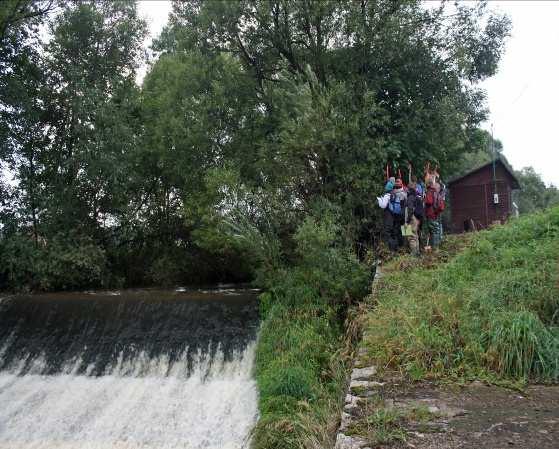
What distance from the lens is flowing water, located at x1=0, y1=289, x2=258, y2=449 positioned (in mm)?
7895

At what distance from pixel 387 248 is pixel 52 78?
40.2 feet

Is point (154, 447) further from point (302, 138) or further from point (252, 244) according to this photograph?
point (302, 138)

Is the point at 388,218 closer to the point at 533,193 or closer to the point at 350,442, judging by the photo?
the point at 350,442

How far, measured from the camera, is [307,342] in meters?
8.68

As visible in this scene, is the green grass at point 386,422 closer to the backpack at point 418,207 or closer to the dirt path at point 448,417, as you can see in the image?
the dirt path at point 448,417

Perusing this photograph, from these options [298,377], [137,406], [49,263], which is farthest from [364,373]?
[49,263]

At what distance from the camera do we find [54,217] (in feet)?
51.8

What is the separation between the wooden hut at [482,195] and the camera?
18.9 m

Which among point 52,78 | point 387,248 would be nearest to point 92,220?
point 52,78

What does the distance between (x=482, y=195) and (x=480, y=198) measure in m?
0.13

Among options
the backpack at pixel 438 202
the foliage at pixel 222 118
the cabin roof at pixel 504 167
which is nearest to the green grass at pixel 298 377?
the foliage at pixel 222 118

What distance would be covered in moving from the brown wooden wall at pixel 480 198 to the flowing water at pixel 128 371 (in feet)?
35.6

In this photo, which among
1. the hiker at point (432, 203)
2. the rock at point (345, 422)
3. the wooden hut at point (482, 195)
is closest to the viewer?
the rock at point (345, 422)

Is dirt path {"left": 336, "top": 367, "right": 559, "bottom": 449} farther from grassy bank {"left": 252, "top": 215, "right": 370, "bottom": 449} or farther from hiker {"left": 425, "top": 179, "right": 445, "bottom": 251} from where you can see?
hiker {"left": 425, "top": 179, "right": 445, "bottom": 251}
